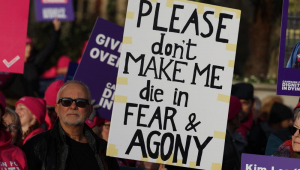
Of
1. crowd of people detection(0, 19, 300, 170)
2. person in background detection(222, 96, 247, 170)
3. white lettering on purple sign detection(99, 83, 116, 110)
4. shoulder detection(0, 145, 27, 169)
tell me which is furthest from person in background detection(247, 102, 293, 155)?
shoulder detection(0, 145, 27, 169)

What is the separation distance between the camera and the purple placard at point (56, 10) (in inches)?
423

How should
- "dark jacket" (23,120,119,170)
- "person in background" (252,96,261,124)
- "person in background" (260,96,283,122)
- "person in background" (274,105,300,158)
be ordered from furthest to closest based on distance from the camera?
"person in background" (260,96,283,122) < "person in background" (252,96,261,124) < "person in background" (274,105,300,158) < "dark jacket" (23,120,119,170)

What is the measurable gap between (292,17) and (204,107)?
128cm

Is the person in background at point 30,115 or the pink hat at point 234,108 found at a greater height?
the pink hat at point 234,108

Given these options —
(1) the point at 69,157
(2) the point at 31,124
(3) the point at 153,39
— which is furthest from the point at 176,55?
(2) the point at 31,124

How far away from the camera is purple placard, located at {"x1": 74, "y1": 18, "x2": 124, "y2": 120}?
770 cm

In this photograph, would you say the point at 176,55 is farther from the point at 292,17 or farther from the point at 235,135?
the point at 235,135

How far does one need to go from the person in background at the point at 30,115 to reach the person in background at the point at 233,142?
1.70m

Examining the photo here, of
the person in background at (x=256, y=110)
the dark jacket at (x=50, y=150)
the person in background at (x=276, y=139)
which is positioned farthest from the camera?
the person in background at (x=256, y=110)

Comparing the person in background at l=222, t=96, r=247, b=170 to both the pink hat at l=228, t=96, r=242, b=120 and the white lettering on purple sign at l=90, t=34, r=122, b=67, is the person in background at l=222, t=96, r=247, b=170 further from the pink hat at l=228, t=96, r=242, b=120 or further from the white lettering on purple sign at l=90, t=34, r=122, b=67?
the white lettering on purple sign at l=90, t=34, r=122, b=67

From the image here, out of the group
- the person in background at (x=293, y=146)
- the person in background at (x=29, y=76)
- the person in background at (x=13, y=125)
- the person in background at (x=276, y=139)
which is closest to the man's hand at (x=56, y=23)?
the person in background at (x=29, y=76)

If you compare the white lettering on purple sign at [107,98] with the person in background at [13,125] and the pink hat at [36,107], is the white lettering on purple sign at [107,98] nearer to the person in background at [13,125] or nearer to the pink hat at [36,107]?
the pink hat at [36,107]

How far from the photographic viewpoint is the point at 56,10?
1080 centimetres

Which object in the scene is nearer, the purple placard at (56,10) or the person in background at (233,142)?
the person in background at (233,142)
